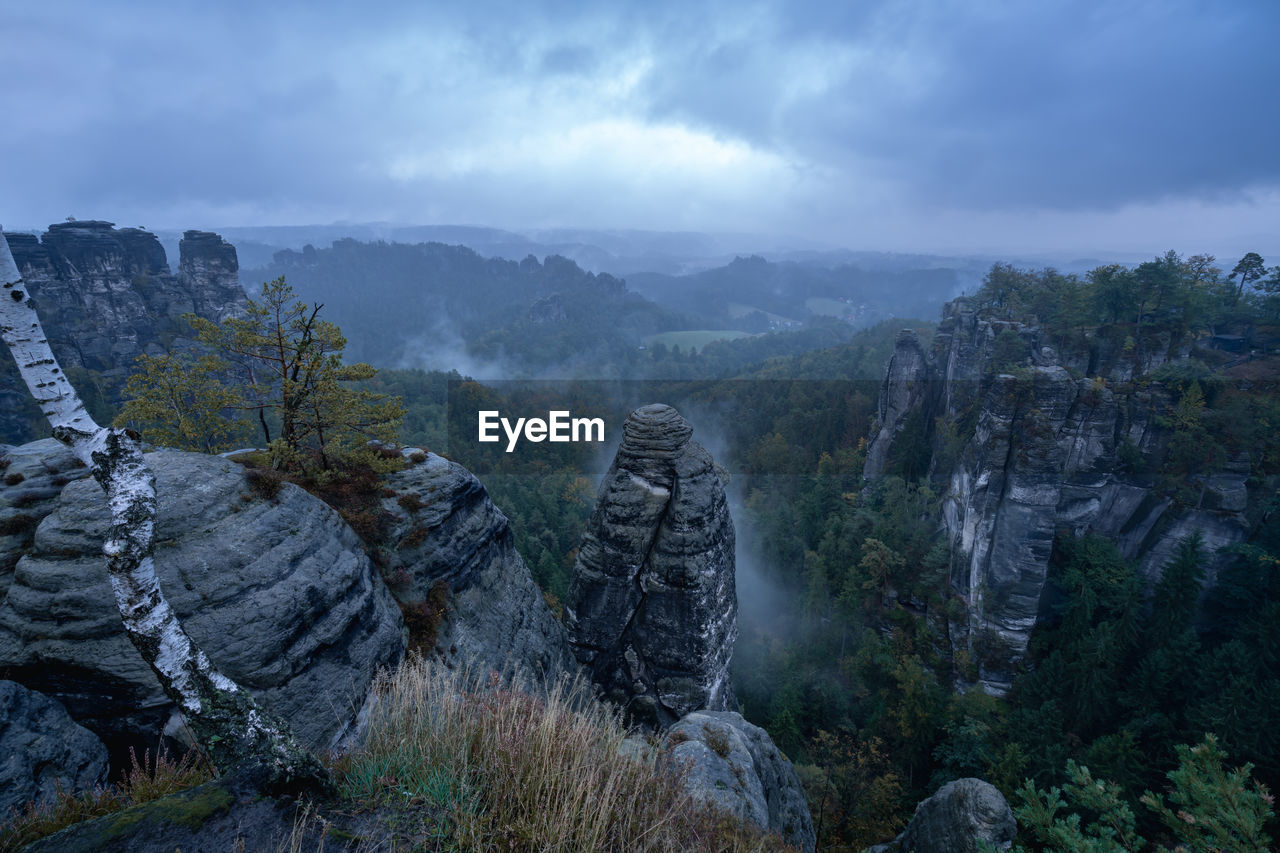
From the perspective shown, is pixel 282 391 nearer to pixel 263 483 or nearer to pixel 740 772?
pixel 263 483

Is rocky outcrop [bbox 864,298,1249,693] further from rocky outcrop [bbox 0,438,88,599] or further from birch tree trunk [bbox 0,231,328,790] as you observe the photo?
rocky outcrop [bbox 0,438,88,599]

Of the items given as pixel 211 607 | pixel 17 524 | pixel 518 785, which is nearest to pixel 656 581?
pixel 211 607

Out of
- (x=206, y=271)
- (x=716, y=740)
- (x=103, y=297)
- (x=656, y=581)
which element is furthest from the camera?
(x=206, y=271)

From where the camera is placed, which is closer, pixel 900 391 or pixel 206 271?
pixel 900 391

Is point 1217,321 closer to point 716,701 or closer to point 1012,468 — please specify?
point 1012,468

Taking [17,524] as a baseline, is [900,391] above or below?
below

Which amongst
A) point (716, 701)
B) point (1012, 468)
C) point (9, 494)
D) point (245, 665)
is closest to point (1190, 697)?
point (1012, 468)

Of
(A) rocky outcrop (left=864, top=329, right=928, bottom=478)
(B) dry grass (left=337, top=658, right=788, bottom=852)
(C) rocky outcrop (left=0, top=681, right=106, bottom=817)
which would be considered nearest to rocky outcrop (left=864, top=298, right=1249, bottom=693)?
(A) rocky outcrop (left=864, top=329, right=928, bottom=478)
